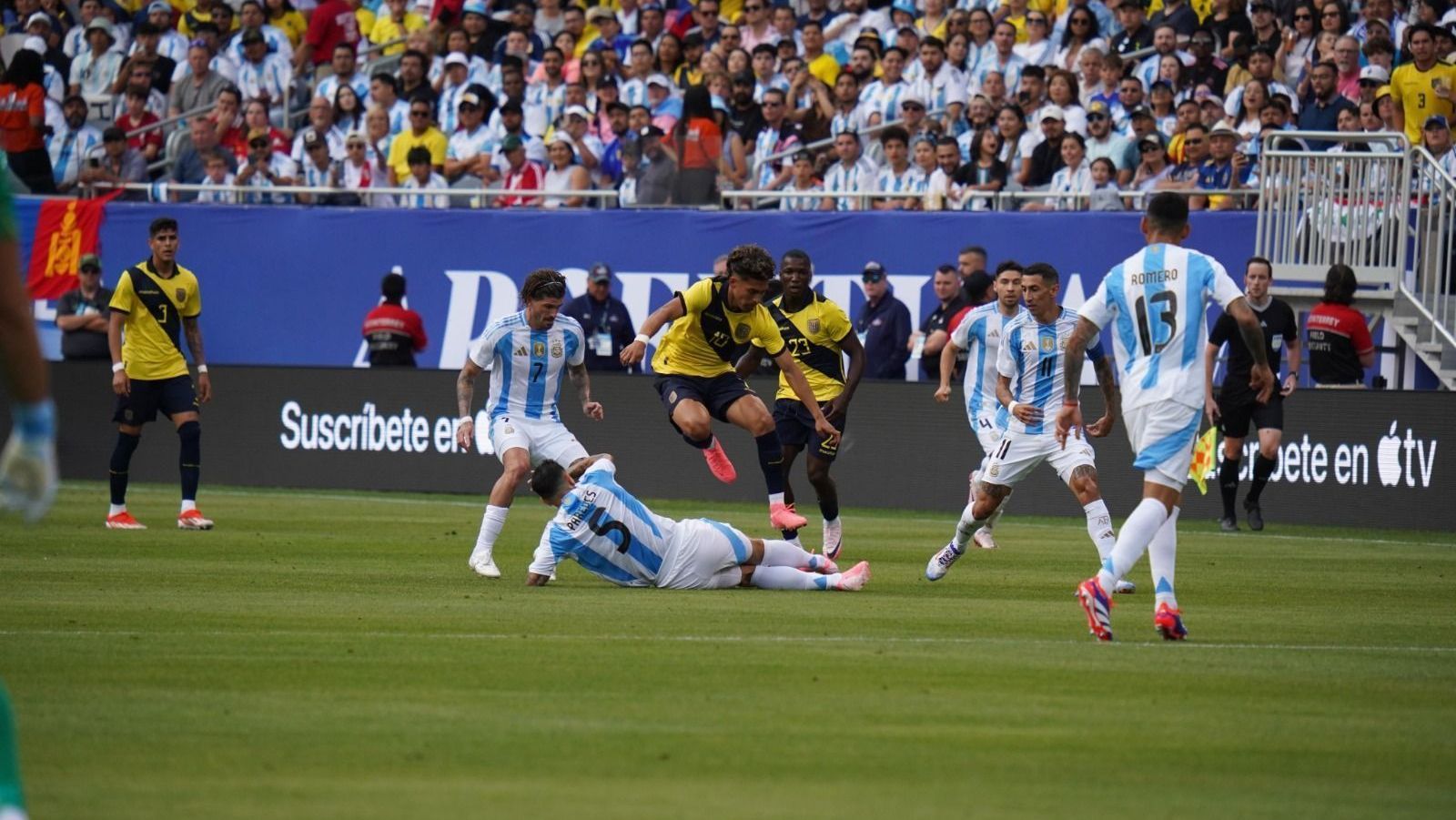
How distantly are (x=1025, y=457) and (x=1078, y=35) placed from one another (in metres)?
11.8

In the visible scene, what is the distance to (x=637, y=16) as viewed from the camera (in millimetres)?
29641

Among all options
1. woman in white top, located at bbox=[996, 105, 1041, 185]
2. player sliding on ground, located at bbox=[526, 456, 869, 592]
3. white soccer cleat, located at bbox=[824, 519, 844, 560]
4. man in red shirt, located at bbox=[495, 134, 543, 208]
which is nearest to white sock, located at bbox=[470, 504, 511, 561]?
player sliding on ground, located at bbox=[526, 456, 869, 592]

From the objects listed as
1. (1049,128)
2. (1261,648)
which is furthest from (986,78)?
(1261,648)

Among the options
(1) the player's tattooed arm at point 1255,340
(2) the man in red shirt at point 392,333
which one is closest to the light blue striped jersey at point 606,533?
(1) the player's tattooed arm at point 1255,340

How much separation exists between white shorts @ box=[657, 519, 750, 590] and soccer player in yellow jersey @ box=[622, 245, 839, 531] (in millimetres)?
2198

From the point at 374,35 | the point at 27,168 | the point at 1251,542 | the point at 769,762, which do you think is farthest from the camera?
the point at 374,35

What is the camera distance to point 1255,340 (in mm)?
11453

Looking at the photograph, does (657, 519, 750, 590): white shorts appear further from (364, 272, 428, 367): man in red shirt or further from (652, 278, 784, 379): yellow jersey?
(364, 272, 428, 367): man in red shirt

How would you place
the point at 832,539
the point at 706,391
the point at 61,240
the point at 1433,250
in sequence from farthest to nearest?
the point at 61,240 → the point at 1433,250 → the point at 832,539 → the point at 706,391

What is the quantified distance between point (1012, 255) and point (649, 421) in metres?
4.49

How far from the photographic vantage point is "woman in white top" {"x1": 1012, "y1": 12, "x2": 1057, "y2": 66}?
25.9 metres

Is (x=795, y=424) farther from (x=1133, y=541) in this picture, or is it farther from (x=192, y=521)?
(x=1133, y=541)

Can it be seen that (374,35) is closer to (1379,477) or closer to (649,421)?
(649,421)

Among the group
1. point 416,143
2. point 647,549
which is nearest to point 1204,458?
point 647,549
